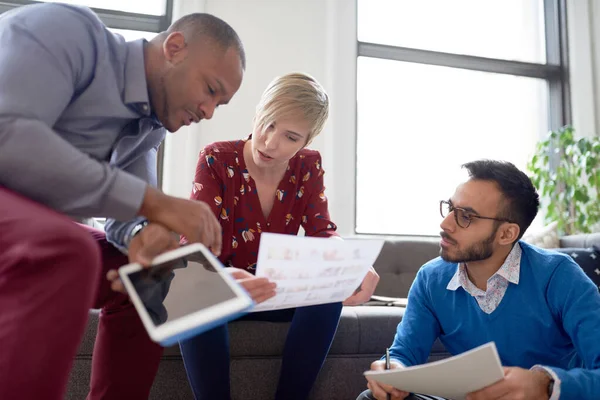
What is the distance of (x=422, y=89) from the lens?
12.2 feet

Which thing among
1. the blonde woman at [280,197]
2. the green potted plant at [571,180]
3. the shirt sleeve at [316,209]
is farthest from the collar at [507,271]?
the green potted plant at [571,180]

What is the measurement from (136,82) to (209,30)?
171mm

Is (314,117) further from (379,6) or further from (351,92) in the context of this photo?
(379,6)

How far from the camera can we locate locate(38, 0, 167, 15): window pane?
10.3ft

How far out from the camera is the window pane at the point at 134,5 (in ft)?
10.3

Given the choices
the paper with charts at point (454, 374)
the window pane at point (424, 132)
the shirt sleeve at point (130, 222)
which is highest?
the window pane at point (424, 132)

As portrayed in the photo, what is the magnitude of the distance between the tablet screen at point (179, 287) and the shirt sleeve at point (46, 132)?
98mm

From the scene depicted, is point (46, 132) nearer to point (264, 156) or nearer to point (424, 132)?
point (264, 156)

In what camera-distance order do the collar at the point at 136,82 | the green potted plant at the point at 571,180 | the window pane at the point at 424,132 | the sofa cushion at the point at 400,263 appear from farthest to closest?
the window pane at the point at 424,132 → the green potted plant at the point at 571,180 → the sofa cushion at the point at 400,263 → the collar at the point at 136,82

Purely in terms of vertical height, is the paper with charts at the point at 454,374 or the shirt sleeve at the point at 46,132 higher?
the shirt sleeve at the point at 46,132

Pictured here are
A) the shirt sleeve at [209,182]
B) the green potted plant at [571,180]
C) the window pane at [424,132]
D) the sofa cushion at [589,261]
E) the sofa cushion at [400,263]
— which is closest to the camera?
the shirt sleeve at [209,182]

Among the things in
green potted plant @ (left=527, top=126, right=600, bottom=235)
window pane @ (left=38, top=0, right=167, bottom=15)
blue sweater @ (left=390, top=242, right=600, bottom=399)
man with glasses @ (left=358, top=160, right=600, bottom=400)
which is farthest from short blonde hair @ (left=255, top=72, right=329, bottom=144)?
green potted plant @ (left=527, top=126, right=600, bottom=235)

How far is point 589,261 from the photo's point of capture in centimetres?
244

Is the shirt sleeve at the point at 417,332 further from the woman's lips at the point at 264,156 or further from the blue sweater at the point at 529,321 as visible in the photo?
the woman's lips at the point at 264,156
